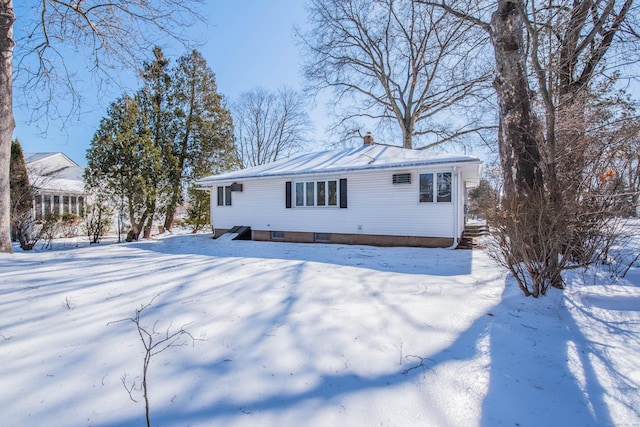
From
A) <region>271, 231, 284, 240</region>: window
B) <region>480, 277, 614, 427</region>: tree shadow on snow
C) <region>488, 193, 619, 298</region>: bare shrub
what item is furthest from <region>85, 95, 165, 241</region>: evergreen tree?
<region>480, 277, 614, 427</region>: tree shadow on snow

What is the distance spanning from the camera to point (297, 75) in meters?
19.5

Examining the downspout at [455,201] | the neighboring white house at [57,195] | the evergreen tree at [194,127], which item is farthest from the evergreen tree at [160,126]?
the downspout at [455,201]

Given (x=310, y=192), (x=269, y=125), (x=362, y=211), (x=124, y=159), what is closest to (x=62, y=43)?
(x=124, y=159)

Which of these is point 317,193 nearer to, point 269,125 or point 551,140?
point 551,140

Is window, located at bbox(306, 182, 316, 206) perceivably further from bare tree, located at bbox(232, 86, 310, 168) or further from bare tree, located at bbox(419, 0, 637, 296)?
bare tree, located at bbox(232, 86, 310, 168)

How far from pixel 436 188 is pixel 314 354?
26.7ft

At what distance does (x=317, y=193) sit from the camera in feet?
37.4

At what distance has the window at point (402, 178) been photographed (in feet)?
31.9

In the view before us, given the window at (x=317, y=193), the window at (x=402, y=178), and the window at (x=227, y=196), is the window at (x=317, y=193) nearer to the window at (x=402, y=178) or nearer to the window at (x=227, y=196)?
the window at (x=402, y=178)

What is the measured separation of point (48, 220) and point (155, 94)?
708 cm

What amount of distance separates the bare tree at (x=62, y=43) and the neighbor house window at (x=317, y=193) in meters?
6.02

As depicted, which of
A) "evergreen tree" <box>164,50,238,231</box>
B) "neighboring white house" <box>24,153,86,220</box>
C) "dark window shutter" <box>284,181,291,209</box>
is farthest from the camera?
"neighboring white house" <box>24,153,86,220</box>

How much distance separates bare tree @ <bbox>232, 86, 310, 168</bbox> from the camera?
2833cm

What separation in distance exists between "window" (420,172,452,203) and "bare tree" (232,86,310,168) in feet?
65.8
